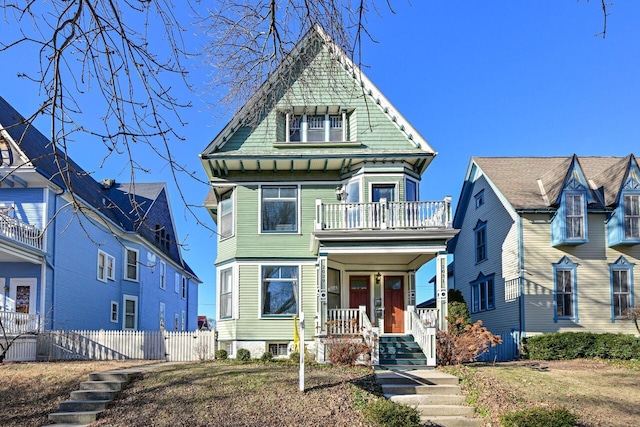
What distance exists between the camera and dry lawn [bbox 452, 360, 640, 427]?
11.9 metres

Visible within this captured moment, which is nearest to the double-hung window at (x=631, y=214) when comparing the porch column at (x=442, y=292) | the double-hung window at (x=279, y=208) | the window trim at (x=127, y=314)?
the porch column at (x=442, y=292)

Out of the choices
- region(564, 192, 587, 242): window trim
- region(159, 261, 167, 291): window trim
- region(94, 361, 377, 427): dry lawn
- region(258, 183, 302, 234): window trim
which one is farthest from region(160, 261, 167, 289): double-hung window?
region(564, 192, 587, 242): window trim

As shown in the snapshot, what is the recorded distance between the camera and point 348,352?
15.8m

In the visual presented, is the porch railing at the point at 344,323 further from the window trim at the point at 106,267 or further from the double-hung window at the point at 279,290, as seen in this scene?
the window trim at the point at 106,267

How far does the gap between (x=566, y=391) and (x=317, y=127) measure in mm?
11516

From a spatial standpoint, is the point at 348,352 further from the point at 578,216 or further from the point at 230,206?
the point at 578,216

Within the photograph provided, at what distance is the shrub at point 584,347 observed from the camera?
64.8 ft

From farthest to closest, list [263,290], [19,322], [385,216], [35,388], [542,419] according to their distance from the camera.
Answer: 1. [263,290]
2. [19,322]
3. [385,216]
4. [35,388]
5. [542,419]

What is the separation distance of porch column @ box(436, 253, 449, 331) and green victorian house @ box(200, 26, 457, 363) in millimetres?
255

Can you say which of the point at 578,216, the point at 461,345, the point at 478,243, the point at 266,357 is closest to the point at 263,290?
the point at 266,357

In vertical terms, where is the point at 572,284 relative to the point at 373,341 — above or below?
above

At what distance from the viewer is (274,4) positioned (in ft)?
17.9

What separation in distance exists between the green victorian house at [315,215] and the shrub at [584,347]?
4509mm

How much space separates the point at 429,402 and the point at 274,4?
9629mm
